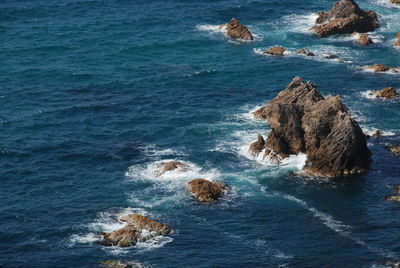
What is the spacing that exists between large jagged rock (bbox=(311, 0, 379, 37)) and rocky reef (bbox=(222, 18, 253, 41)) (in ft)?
53.7

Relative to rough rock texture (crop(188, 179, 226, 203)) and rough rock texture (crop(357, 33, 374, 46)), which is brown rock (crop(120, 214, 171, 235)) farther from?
rough rock texture (crop(357, 33, 374, 46))

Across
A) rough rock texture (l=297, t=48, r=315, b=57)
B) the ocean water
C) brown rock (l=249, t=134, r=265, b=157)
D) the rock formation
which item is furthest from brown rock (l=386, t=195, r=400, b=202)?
rough rock texture (l=297, t=48, r=315, b=57)

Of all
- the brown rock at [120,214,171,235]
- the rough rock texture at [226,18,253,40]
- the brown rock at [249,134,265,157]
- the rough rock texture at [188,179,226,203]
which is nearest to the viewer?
the brown rock at [120,214,171,235]

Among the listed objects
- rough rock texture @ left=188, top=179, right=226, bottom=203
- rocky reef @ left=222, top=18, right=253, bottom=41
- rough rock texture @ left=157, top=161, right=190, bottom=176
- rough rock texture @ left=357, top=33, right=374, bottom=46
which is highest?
rocky reef @ left=222, top=18, right=253, bottom=41

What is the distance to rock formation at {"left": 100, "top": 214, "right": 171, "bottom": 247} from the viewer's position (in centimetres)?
11019

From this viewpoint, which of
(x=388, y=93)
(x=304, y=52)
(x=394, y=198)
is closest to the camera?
(x=394, y=198)

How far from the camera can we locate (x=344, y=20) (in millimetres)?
188625

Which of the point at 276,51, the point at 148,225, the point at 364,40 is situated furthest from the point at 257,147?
the point at 364,40

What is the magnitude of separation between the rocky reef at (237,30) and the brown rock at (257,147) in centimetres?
5704

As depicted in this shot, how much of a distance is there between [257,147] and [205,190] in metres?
16.8

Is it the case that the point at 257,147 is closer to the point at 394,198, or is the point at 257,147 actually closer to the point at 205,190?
the point at 205,190

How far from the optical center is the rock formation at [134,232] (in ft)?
362

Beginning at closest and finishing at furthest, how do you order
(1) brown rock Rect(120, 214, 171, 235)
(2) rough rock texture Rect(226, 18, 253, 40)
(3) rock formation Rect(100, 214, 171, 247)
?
(3) rock formation Rect(100, 214, 171, 247) < (1) brown rock Rect(120, 214, 171, 235) < (2) rough rock texture Rect(226, 18, 253, 40)

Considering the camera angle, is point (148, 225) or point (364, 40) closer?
point (148, 225)
